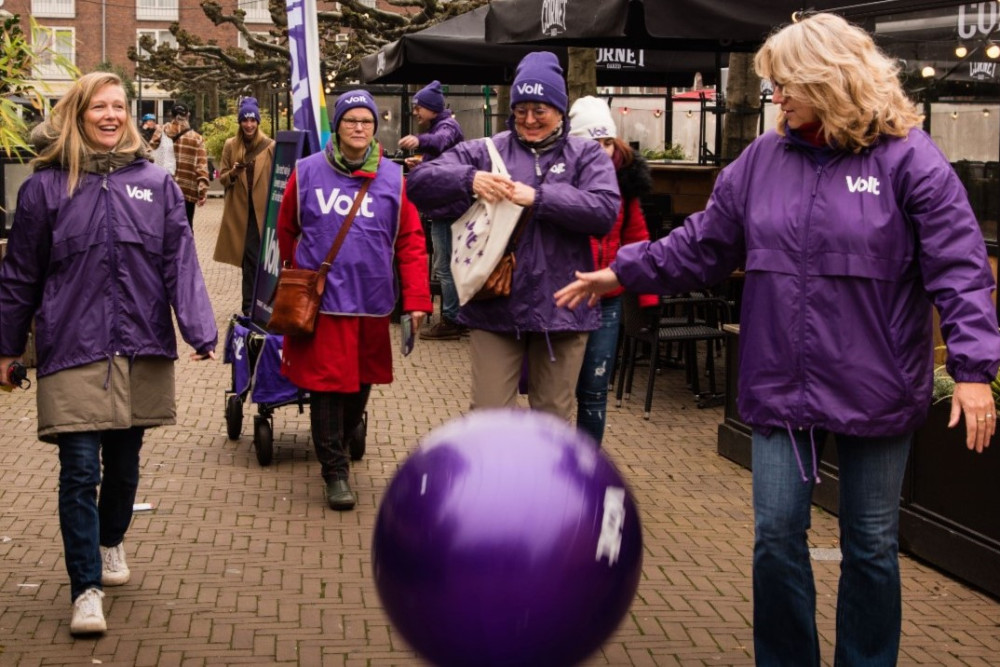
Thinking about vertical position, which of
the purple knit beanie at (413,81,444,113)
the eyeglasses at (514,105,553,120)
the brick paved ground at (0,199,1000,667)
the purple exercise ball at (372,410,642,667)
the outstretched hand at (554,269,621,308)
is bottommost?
the brick paved ground at (0,199,1000,667)

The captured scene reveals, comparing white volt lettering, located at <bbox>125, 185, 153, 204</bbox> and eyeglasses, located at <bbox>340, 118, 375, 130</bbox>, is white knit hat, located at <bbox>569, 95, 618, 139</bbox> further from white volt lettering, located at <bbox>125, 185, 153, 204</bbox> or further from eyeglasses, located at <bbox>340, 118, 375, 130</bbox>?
white volt lettering, located at <bbox>125, 185, 153, 204</bbox>

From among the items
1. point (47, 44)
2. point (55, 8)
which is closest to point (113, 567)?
point (47, 44)

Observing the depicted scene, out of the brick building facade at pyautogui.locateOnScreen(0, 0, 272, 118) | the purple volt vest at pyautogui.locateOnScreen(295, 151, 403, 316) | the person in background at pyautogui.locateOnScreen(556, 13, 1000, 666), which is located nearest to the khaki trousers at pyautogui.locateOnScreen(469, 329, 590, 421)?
the purple volt vest at pyautogui.locateOnScreen(295, 151, 403, 316)

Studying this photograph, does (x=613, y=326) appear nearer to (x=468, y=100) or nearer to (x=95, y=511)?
(x=95, y=511)

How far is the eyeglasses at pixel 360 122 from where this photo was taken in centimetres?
680

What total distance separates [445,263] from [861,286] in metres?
8.05

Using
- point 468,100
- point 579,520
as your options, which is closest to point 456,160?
point 579,520

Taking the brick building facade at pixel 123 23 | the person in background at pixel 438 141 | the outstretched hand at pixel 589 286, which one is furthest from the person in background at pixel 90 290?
the brick building facade at pixel 123 23

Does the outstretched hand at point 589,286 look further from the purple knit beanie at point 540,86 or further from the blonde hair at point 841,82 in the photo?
the purple knit beanie at point 540,86

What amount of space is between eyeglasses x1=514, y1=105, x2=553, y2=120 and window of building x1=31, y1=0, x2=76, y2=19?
78.1 metres

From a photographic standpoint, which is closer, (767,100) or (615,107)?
(767,100)

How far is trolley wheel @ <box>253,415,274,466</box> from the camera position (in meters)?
7.74

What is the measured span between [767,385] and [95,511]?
2.44 meters

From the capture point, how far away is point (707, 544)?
639 cm
